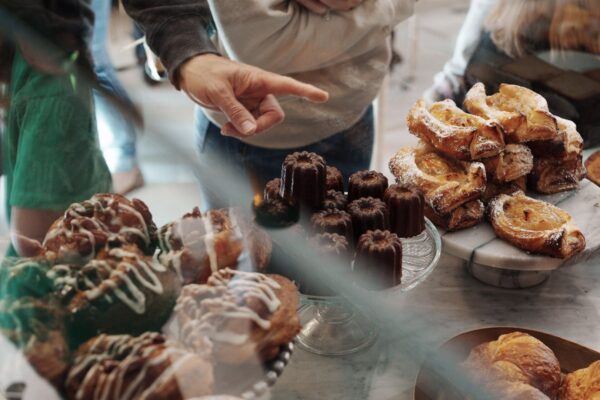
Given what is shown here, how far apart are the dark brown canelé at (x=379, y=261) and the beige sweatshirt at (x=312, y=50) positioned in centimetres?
41

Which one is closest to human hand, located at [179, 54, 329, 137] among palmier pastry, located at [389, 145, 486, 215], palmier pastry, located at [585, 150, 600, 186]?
palmier pastry, located at [389, 145, 486, 215]

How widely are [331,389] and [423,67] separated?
5.76 ft

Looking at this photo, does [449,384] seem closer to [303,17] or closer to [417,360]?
[417,360]

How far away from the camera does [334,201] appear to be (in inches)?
34.8

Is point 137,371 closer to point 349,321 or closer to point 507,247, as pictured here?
point 349,321

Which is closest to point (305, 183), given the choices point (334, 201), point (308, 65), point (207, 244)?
point (334, 201)

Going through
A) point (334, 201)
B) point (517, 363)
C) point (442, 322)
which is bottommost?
point (442, 322)

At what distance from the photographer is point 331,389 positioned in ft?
2.70

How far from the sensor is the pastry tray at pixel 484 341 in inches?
28.2

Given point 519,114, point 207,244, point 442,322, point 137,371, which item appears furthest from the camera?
point 519,114

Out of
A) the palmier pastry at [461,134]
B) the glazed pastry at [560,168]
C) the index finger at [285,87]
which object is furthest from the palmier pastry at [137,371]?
the glazed pastry at [560,168]

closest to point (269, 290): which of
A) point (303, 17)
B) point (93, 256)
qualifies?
point (93, 256)

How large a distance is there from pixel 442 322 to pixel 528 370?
8.9 inches

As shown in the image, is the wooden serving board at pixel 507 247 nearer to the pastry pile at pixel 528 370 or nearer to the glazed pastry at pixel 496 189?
the glazed pastry at pixel 496 189
